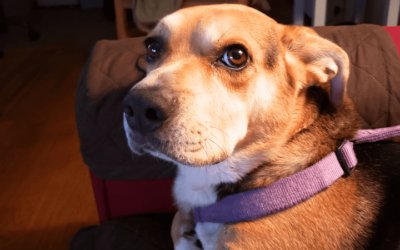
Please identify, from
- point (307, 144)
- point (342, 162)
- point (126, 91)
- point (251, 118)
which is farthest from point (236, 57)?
point (126, 91)

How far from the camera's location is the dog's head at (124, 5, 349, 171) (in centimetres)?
102

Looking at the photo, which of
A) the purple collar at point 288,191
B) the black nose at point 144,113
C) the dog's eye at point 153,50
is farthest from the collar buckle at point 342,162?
the dog's eye at point 153,50

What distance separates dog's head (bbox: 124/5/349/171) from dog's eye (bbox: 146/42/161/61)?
2cm

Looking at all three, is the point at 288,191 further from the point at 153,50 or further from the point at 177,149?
the point at 153,50

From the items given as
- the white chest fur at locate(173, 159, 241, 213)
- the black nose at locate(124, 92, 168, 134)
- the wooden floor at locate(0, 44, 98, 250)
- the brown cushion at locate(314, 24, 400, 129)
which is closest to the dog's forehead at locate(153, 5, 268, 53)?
the black nose at locate(124, 92, 168, 134)

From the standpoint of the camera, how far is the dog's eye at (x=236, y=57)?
46.4 inches

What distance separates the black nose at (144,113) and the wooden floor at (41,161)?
1.62m

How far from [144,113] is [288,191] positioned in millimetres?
590

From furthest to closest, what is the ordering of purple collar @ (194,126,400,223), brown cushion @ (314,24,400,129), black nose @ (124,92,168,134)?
brown cushion @ (314,24,400,129) < purple collar @ (194,126,400,223) < black nose @ (124,92,168,134)

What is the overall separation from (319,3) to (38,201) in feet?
9.85

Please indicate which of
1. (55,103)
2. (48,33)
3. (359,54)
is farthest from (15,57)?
(359,54)

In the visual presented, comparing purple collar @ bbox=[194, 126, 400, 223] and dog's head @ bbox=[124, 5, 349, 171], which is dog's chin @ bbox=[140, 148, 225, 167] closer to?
dog's head @ bbox=[124, 5, 349, 171]

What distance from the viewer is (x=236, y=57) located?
1.18 metres

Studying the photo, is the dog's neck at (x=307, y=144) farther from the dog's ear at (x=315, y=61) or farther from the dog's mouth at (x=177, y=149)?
the dog's mouth at (x=177, y=149)
